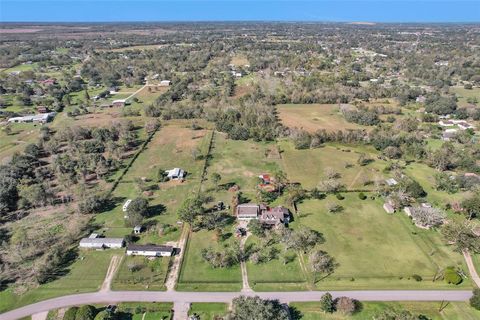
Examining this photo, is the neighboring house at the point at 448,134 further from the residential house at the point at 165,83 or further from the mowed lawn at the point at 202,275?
the residential house at the point at 165,83

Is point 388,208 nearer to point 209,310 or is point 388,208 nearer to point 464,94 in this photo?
point 209,310

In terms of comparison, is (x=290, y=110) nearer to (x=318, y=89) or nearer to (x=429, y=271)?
(x=318, y=89)

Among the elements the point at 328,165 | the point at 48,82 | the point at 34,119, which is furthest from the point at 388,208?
the point at 48,82

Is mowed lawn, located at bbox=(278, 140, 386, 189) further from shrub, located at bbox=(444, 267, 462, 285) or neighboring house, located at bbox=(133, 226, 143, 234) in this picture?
neighboring house, located at bbox=(133, 226, 143, 234)

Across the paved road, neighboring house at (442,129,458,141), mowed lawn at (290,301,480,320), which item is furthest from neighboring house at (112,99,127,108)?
neighboring house at (442,129,458,141)

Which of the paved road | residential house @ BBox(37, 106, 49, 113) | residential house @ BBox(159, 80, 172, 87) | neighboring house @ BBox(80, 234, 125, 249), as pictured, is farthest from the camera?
residential house @ BBox(159, 80, 172, 87)
